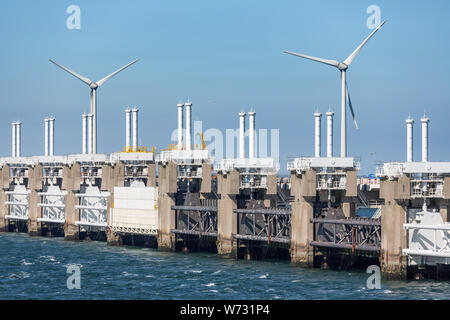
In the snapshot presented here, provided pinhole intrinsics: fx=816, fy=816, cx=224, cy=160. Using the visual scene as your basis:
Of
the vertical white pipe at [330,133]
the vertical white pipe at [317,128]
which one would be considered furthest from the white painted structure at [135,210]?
the vertical white pipe at [330,133]

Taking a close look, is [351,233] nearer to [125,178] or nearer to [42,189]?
[125,178]

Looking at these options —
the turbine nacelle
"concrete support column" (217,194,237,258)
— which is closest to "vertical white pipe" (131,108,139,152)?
"concrete support column" (217,194,237,258)

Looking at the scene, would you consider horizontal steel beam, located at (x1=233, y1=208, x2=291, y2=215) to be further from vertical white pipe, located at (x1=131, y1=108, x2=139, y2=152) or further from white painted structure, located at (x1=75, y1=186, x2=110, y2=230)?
vertical white pipe, located at (x1=131, y1=108, x2=139, y2=152)

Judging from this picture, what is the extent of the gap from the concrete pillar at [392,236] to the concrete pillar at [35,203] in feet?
289

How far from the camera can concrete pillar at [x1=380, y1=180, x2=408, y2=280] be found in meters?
98.8

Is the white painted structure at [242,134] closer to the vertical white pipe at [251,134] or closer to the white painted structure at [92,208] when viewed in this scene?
the vertical white pipe at [251,134]

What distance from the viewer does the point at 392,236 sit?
9950 cm

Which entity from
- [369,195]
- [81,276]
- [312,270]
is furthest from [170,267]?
[369,195]

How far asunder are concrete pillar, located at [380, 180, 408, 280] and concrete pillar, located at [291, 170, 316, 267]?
13569 millimetres

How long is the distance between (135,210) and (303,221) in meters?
39.4

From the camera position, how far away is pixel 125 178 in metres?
→ 149

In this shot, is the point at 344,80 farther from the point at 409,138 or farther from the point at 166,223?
the point at 166,223

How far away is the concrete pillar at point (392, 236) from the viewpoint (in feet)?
324

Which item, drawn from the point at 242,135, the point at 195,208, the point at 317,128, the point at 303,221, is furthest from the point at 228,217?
the point at 317,128
